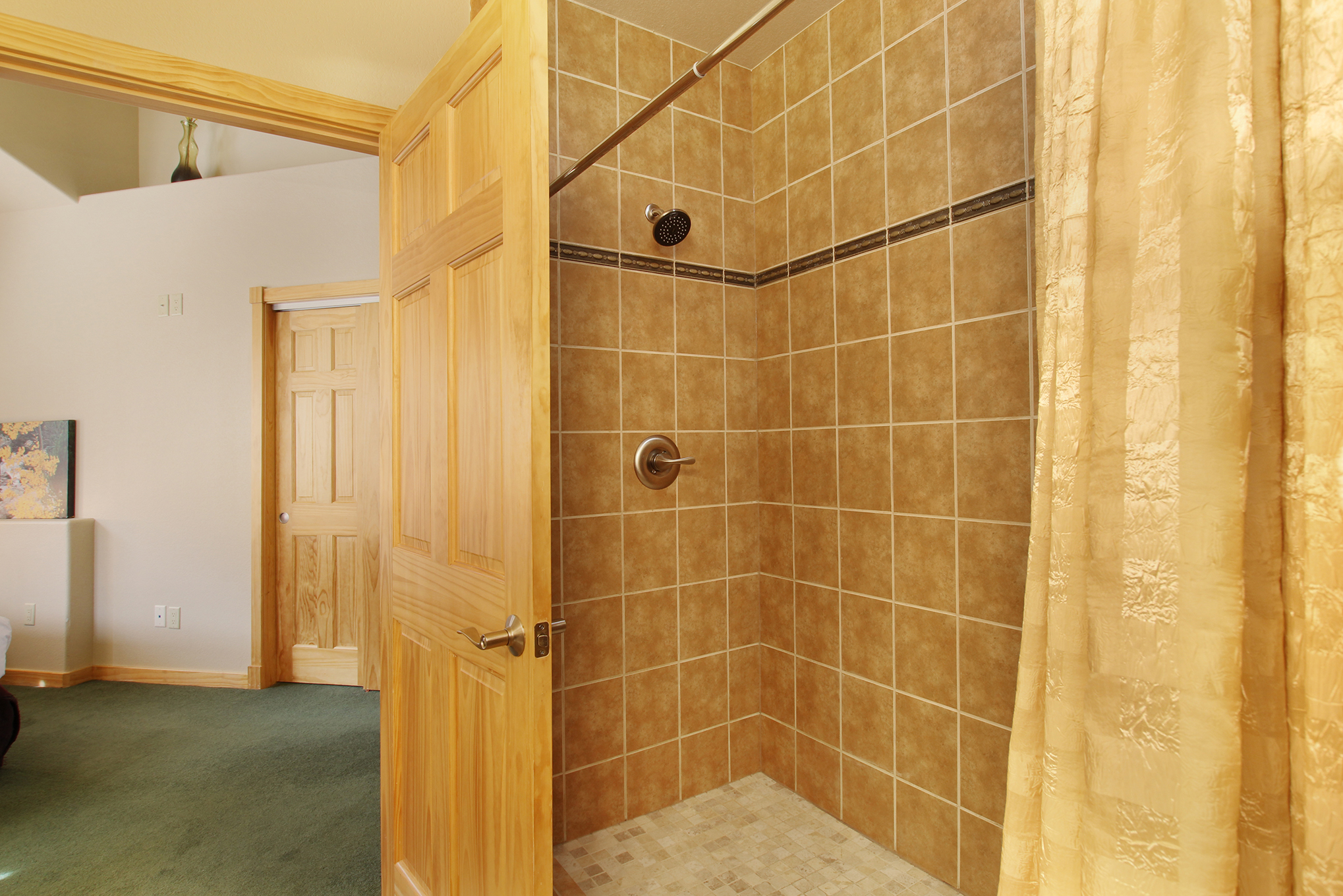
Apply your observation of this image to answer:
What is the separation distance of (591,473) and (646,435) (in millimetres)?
224

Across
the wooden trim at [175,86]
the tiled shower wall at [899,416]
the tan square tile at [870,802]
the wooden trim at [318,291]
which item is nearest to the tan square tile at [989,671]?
the tiled shower wall at [899,416]

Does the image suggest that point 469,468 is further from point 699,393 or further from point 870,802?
point 870,802

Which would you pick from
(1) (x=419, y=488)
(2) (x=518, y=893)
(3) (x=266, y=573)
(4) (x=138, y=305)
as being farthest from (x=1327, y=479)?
(4) (x=138, y=305)

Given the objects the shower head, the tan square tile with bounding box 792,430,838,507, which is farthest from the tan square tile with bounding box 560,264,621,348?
the tan square tile with bounding box 792,430,838,507

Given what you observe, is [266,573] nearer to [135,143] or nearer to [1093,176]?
[135,143]

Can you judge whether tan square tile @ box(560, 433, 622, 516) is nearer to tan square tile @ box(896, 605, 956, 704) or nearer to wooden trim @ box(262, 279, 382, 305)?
tan square tile @ box(896, 605, 956, 704)

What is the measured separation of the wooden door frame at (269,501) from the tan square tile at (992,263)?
3004mm

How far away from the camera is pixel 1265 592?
0.79 meters

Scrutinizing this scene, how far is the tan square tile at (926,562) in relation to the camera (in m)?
1.63

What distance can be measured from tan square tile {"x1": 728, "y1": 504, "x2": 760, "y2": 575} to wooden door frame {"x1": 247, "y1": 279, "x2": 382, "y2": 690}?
2.18 metres

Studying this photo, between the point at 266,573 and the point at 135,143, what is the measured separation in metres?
3.12

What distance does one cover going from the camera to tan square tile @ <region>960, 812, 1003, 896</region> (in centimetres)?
153

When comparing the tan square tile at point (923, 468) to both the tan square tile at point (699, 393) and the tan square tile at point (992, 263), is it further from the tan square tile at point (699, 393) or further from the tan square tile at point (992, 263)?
the tan square tile at point (699, 393)

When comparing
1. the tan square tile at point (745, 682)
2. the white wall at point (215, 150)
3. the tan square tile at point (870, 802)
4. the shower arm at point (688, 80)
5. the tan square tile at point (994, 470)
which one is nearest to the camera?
the shower arm at point (688, 80)
